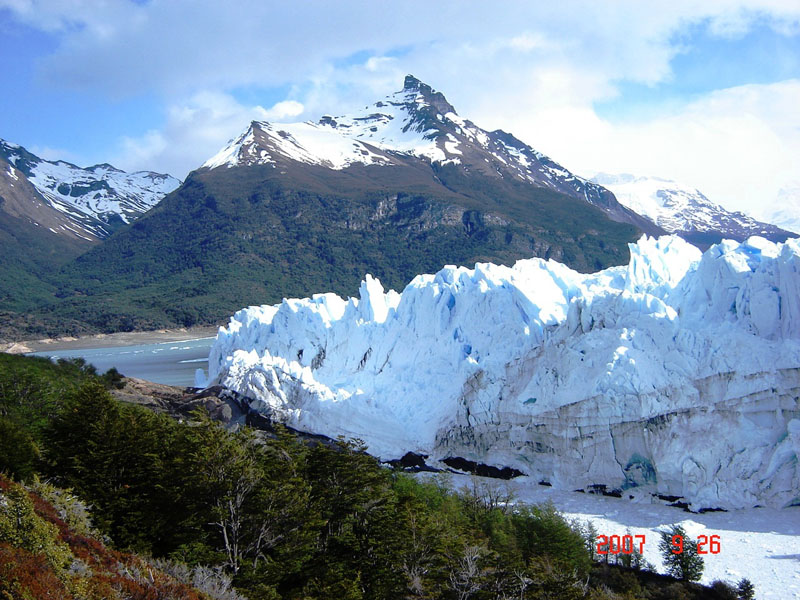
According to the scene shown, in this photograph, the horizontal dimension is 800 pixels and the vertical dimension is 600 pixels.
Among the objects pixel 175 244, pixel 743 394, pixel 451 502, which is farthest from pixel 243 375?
pixel 175 244

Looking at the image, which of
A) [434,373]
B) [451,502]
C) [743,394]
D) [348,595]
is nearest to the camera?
[348,595]

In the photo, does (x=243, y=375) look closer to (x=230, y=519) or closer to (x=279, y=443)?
(x=279, y=443)

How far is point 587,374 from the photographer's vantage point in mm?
24906

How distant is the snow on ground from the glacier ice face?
689mm

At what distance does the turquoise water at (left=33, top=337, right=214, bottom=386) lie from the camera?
52.3m

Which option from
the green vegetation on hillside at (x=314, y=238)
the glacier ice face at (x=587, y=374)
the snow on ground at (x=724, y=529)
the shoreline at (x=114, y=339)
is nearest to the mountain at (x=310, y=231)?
→ the green vegetation on hillside at (x=314, y=238)

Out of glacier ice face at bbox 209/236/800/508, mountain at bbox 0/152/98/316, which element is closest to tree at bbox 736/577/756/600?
glacier ice face at bbox 209/236/800/508

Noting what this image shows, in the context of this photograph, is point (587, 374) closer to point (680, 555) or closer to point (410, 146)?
point (680, 555)

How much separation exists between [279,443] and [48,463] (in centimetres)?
455

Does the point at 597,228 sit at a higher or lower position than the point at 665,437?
higher

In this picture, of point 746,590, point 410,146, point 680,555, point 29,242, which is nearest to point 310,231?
point 410,146

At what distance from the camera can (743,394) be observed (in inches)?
894

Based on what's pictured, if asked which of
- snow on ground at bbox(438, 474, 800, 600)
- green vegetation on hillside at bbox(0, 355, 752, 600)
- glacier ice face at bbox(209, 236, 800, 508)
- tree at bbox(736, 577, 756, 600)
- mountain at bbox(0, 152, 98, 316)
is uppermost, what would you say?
mountain at bbox(0, 152, 98, 316)
